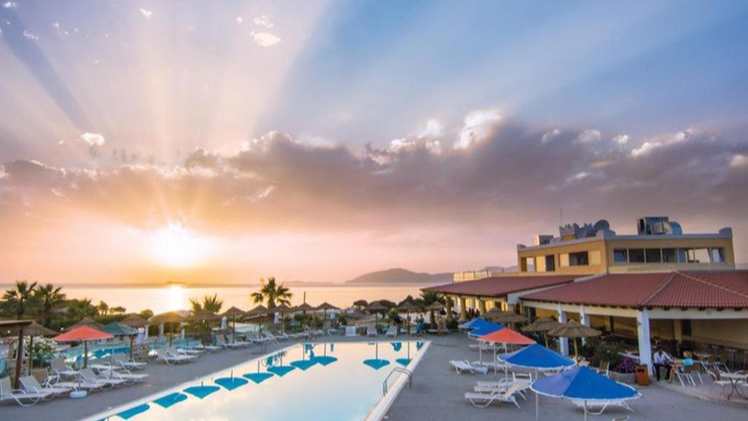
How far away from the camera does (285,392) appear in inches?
712

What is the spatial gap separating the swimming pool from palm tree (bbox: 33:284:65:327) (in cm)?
1680

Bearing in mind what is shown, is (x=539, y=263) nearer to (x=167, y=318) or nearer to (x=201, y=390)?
(x=167, y=318)

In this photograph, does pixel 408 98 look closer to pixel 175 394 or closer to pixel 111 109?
pixel 111 109

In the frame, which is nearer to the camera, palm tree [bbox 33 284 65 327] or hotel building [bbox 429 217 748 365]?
hotel building [bbox 429 217 748 365]

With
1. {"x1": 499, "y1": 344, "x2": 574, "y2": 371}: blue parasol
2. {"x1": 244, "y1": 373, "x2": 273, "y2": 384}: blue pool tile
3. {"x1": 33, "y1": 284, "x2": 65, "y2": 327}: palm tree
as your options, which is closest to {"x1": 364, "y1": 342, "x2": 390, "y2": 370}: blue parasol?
{"x1": 244, "y1": 373, "x2": 273, "y2": 384}: blue pool tile

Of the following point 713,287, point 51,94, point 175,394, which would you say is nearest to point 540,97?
point 713,287

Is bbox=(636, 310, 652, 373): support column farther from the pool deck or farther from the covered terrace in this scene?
the pool deck

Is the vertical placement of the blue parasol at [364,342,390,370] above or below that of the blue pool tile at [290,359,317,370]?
below

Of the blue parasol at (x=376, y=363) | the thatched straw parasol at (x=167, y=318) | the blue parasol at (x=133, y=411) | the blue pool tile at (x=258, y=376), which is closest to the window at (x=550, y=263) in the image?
the blue parasol at (x=376, y=363)

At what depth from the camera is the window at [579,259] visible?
3039 cm

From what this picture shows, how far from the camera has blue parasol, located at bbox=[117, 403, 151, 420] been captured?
13939 millimetres

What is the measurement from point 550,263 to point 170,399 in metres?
26.8

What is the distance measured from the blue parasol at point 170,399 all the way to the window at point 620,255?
76.0ft

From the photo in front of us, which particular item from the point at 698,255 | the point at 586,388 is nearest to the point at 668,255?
the point at 698,255
